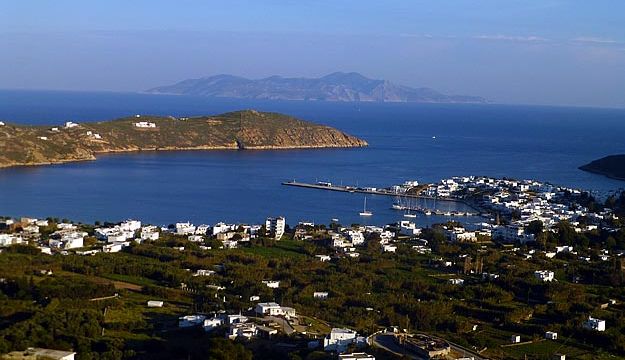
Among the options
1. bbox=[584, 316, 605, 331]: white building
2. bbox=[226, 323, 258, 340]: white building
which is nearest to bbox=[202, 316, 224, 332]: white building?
bbox=[226, 323, 258, 340]: white building

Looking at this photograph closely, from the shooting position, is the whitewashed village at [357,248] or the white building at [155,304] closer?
the whitewashed village at [357,248]

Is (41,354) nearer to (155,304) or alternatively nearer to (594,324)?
(155,304)

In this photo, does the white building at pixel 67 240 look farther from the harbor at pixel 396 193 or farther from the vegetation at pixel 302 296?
the harbor at pixel 396 193

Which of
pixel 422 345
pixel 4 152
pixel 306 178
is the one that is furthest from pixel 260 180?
pixel 422 345

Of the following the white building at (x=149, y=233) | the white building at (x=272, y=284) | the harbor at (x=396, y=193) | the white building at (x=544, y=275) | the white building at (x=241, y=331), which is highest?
the white building at (x=241, y=331)

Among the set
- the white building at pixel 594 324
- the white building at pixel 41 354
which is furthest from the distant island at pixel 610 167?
the white building at pixel 41 354

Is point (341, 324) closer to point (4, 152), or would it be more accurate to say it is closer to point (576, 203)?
point (576, 203)

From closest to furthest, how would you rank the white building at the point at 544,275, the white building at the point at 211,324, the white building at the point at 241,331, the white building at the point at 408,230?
the white building at the point at 241,331
the white building at the point at 211,324
the white building at the point at 544,275
the white building at the point at 408,230
